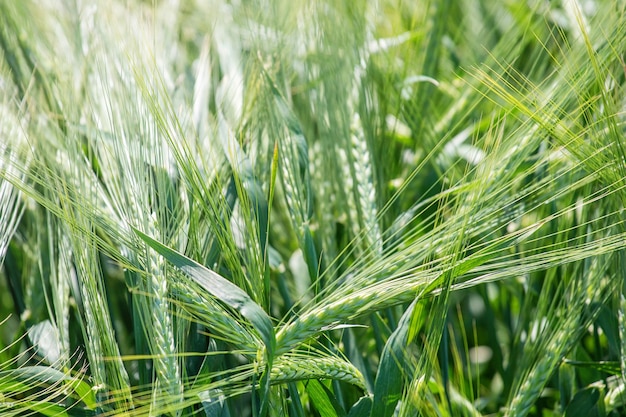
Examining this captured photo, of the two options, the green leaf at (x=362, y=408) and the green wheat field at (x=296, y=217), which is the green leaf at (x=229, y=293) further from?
the green leaf at (x=362, y=408)

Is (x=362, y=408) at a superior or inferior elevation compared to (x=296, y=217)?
inferior

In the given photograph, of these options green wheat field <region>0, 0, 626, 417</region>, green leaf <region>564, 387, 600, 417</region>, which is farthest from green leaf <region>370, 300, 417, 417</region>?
green leaf <region>564, 387, 600, 417</region>

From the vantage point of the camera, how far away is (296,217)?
606mm

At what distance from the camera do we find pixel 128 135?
1.87ft

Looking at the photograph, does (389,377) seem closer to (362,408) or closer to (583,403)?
(362,408)

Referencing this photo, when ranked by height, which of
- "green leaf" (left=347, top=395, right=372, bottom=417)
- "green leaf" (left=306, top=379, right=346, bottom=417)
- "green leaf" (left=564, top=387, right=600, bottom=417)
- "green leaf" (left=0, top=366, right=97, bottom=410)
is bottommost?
"green leaf" (left=564, top=387, right=600, bottom=417)

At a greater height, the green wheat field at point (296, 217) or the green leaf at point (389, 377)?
the green wheat field at point (296, 217)

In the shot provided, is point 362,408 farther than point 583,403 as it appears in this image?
No

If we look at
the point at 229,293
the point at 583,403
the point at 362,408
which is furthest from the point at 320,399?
the point at 583,403

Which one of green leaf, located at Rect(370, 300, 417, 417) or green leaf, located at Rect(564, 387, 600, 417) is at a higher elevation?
green leaf, located at Rect(370, 300, 417, 417)

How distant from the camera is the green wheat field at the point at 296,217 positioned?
19.8 inches

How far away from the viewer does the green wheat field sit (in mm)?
504

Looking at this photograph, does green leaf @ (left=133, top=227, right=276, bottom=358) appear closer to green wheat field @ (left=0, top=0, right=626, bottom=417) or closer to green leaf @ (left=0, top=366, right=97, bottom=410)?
green wheat field @ (left=0, top=0, right=626, bottom=417)

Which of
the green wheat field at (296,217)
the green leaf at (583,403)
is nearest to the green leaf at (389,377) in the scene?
the green wheat field at (296,217)
